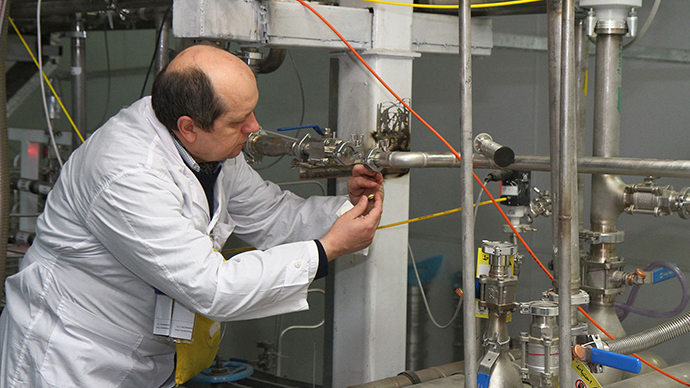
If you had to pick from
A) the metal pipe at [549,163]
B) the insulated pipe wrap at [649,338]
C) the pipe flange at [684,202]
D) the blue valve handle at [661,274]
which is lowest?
the insulated pipe wrap at [649,338]

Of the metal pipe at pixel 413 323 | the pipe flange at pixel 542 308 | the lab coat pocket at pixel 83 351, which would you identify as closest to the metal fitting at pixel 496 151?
the pipe flange at pixel 542 308

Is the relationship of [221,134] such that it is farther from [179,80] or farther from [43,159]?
[43,159]

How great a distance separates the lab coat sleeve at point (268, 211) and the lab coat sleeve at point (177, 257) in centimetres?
34

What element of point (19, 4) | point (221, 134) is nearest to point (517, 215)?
point (221, 134)

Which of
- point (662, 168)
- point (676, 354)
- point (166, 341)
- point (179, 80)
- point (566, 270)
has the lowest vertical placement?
point (676, 354)

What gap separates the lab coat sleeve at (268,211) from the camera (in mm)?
1634

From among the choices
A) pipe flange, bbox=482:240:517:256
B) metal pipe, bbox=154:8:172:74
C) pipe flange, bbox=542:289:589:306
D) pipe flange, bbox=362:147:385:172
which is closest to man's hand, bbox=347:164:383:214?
pipe flange, bbox=362:147:385:172

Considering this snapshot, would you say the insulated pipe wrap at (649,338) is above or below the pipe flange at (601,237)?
below

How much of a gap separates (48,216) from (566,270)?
103 centimetres

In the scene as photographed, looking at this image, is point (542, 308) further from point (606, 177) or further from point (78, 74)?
point (78, 74)

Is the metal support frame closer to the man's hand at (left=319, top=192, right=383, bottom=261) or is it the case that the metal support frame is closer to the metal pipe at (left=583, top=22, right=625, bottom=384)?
the man's hand at (left=319, top=192, right=383, bottom=261)

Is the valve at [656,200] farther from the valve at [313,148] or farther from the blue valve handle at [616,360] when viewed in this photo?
the valve at [313,148]

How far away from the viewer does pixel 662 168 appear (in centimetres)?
118

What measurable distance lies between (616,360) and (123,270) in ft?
3.04
